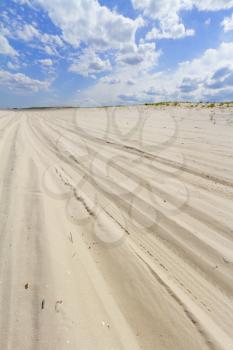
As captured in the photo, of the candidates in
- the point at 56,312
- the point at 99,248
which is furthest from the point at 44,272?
the point at 99,248

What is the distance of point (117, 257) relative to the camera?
107 inches

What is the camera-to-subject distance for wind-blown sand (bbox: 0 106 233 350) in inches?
73.6

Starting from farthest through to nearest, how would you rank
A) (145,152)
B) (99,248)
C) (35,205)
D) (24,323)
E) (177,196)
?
(145,152) < (177,196) < (35,205) < (99,248) < (24,323)

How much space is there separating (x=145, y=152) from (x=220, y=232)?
400 cm

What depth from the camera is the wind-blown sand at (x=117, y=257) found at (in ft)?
6.13

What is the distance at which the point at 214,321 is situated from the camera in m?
1.98

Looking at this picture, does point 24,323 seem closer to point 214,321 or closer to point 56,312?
point 56,312

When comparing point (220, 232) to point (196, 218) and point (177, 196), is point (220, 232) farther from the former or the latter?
point (177, 196)

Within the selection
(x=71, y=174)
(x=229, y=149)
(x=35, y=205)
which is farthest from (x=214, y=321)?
(x=229, y=149)

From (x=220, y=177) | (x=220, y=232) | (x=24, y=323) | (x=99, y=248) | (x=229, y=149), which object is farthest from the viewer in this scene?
(x=229, y=149)

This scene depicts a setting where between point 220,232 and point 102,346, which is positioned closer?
point 102,346

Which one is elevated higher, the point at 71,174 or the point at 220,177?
the point at 220,177

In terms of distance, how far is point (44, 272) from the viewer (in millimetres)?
2367

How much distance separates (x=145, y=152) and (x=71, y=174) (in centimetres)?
231
